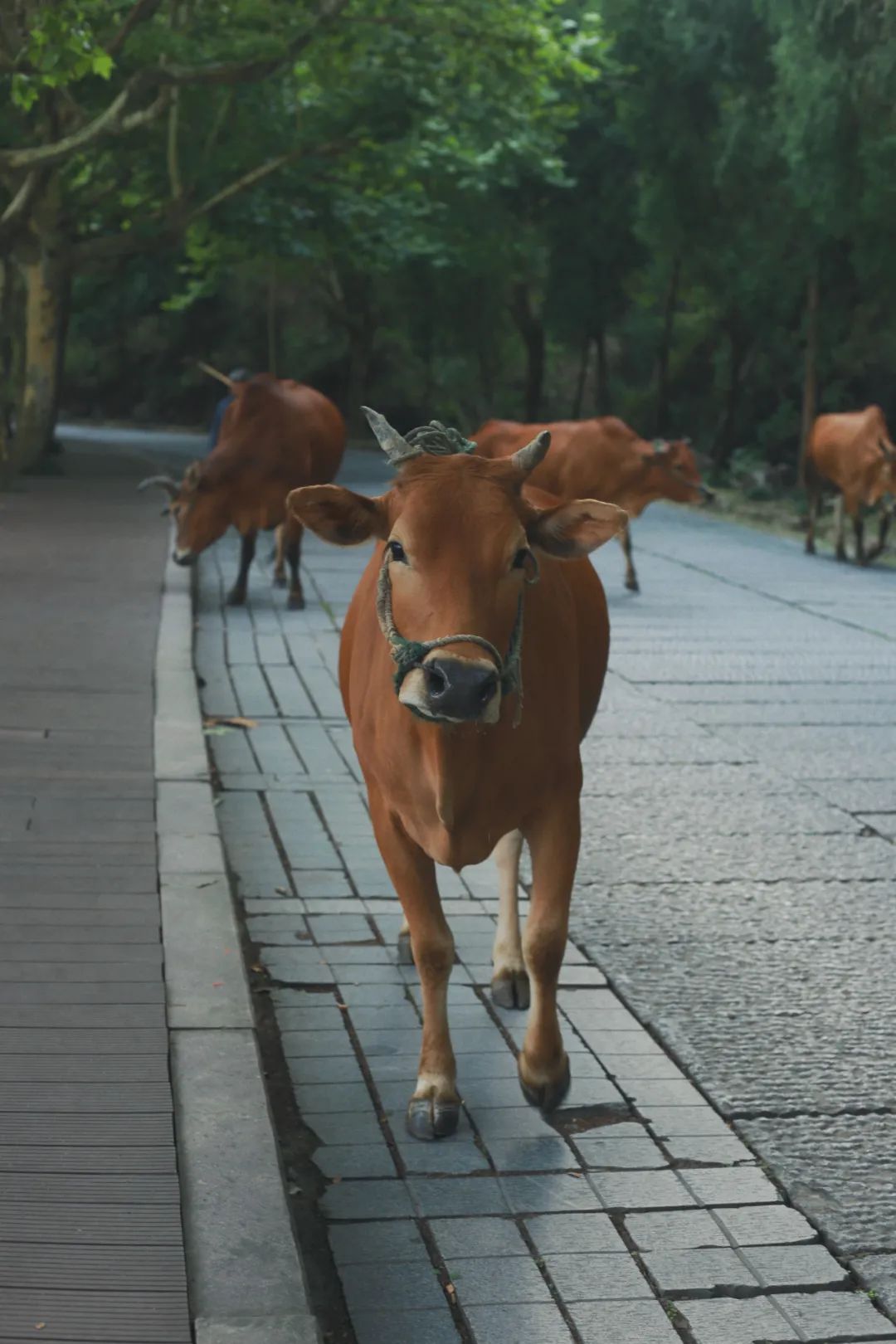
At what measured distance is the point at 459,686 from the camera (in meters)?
4.23

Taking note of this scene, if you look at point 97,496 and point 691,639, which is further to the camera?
point 97,496

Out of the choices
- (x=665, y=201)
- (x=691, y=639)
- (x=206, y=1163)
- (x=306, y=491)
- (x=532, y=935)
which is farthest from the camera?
(x=665, y=201)

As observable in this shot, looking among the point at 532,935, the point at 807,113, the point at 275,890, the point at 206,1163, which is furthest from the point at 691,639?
the point at 807,113

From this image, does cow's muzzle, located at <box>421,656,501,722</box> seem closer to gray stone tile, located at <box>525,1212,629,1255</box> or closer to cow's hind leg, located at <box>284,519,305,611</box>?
gray stone tile, located at <box>525,1212,629,1255</box>

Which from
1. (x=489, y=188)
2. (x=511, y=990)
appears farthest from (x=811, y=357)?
(x=511, y=990)

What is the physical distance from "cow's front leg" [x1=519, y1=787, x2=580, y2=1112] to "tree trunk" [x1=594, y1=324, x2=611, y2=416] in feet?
117

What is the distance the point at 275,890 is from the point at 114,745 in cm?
Answer: 228

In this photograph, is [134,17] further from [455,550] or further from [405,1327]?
[405,1327]

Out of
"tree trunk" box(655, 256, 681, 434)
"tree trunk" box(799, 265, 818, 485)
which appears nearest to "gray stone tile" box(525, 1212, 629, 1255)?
"tree trunk" box(799, 265, 818, 485)

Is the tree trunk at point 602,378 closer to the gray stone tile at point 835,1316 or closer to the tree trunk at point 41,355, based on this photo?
the tree trunk at point 41,355

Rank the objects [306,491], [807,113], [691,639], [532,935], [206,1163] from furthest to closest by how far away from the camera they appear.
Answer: [807,113] → [691,639] → [532,935] → [306,491] → [206,1163]

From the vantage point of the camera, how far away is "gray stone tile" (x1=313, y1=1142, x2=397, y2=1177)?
4598mm

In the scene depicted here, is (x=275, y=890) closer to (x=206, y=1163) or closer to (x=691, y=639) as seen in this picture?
(x=206, y=1163)

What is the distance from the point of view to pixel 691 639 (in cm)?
1423
